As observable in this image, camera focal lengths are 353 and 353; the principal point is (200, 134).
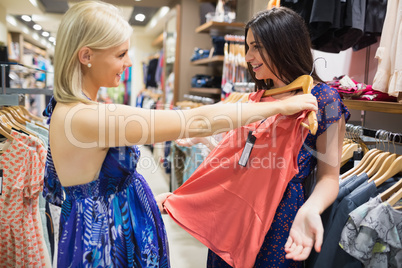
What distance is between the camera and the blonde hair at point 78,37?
1.07 metres

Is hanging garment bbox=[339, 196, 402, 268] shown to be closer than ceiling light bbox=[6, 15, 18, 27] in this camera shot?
Yes

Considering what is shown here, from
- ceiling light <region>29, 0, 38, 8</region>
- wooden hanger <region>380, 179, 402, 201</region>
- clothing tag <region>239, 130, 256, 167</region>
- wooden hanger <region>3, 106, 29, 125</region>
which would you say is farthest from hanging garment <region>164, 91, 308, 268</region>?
ceiling light <region>29, 0, 38, 8</region>

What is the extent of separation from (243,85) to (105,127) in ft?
7.45

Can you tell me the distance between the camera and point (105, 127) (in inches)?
41.1

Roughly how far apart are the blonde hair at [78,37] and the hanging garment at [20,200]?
933mm

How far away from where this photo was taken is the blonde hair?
1070 mm

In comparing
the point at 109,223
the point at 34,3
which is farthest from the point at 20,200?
the point at 34,3

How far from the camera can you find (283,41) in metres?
A: 1.27

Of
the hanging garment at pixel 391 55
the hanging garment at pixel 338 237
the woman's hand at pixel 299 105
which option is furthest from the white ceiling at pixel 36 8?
the hanging garment at pixel 338 237

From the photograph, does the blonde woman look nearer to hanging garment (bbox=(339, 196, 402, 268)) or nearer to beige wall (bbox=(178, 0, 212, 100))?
hanging garment (bbox=(339, 196, 402, 268))

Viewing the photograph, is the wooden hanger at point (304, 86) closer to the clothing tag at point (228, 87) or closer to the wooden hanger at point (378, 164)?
the wooden hanger at point (378, 164)

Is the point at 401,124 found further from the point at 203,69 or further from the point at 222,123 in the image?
the point at 203,69

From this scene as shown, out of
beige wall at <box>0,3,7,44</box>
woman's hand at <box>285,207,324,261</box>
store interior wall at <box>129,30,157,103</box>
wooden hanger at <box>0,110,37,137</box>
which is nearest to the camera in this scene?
woman's hand at <box>285,207,324,261</box>

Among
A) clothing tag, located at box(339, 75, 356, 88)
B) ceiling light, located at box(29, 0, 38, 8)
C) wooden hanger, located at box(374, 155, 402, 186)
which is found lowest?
wooden hanger, located at box(374, 155, 402, 186)
